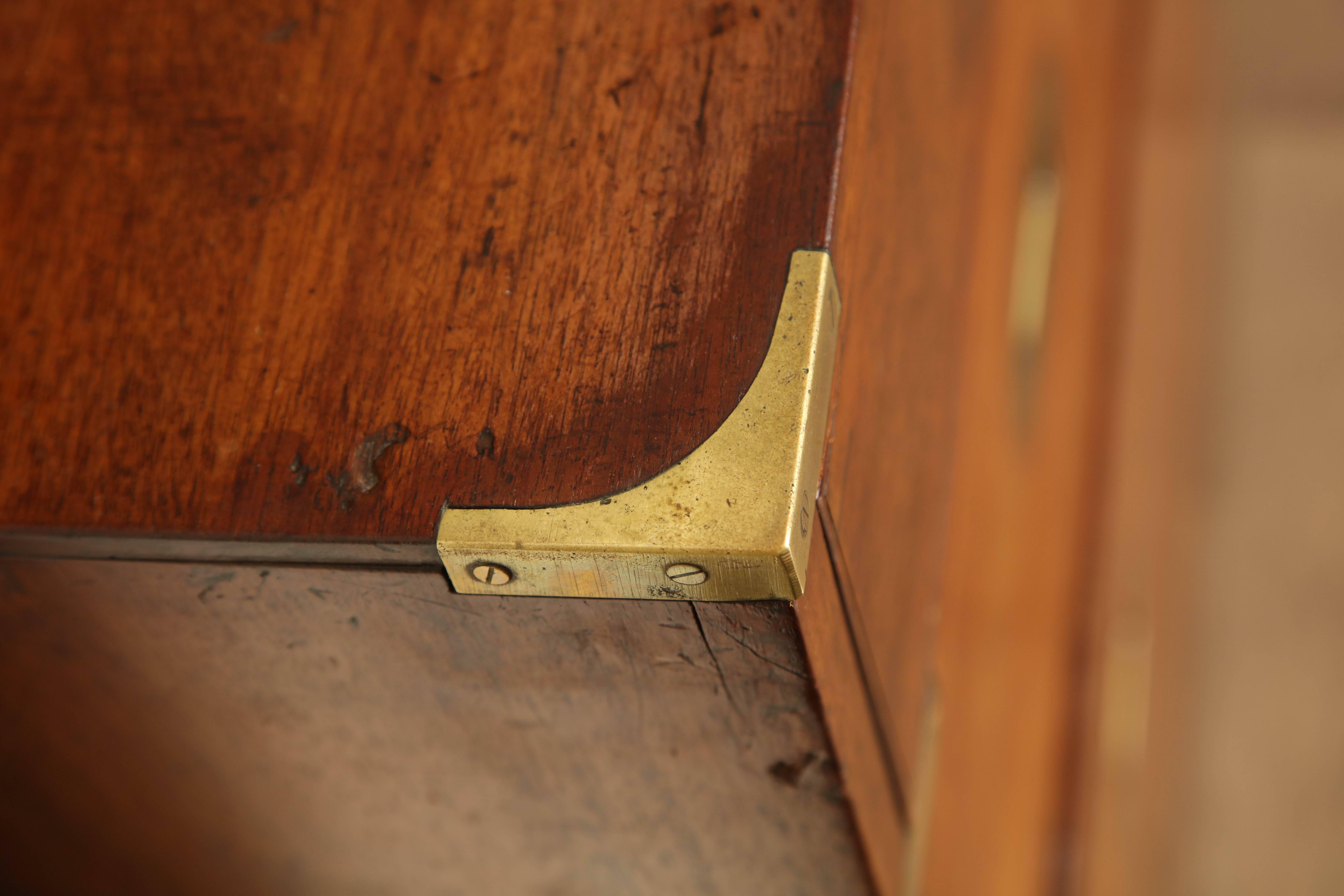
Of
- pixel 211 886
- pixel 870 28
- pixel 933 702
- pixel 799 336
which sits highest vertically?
pixel 870 28

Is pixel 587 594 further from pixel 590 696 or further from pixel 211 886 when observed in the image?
pixel 211 886

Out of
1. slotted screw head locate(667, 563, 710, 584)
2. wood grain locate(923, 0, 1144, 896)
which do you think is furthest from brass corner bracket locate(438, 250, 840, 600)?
wood grain locate(923, 0, 1144, 896)

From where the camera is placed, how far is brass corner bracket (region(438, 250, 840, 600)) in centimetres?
34

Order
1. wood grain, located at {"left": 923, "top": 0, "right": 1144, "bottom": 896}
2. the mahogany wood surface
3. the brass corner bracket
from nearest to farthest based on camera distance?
the brass corner bracket
the mahogany wood surface
wood grain, located at {"left": 923, "top": 0, "right": 1144, "bottom": 896}

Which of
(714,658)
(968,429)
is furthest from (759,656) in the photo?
(968,429)

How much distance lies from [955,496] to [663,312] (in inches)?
12.9

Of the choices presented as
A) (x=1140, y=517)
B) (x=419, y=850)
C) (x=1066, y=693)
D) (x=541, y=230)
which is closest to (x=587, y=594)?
(x=541, y=230)

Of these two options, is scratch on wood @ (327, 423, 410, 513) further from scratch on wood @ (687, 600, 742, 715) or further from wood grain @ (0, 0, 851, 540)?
scratch on wood @ (687, 600, 742, 715)

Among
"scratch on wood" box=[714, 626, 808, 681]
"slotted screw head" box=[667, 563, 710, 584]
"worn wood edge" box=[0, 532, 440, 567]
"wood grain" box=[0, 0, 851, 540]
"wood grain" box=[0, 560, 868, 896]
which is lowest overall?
"wood grain" box=[0, 560, 868, 896]

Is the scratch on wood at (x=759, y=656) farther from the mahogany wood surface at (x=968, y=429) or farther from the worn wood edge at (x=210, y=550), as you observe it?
the worn wood edge at (x=210, y=550)

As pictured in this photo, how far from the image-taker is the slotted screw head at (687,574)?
1.16 feet

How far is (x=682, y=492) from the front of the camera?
0.36m

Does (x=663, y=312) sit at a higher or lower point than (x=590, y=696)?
higher

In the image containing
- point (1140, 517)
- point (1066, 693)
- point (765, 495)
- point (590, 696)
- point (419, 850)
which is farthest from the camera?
point (1140, 517)
